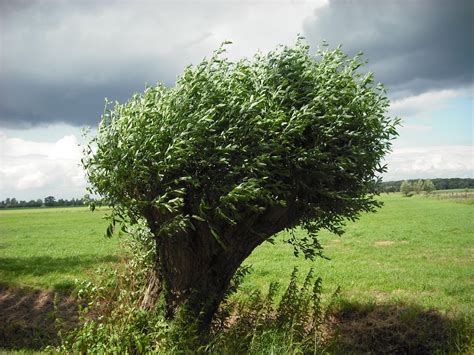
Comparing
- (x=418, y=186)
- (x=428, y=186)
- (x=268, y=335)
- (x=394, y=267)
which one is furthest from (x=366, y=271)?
(x=418, y=186)

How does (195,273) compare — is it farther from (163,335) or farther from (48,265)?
(48,265)

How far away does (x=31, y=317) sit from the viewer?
15922mm

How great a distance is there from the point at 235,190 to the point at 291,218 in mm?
2506

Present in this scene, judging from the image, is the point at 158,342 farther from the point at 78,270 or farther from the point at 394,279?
the point at 78,270

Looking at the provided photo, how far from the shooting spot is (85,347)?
396 inches

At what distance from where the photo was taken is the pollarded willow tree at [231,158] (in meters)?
8.95

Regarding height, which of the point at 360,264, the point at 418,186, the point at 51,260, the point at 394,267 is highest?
the point at 418,186

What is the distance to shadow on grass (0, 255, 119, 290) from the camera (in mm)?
21966

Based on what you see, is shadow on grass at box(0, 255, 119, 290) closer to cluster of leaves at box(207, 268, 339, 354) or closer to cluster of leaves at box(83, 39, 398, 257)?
cluster of leaves at box(207, 268, 339, 354)

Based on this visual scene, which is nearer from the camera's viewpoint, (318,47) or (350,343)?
(318,47)

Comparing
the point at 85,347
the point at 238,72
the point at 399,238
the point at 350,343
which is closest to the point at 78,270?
the point at 85,347

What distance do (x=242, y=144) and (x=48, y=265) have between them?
64.4 ft

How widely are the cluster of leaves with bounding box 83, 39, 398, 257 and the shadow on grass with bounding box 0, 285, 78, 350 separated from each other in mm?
6133

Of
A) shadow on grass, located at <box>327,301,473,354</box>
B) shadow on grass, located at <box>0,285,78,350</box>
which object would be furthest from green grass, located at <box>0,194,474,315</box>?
shadow on grass, located at <box>327,301,473,354</box>
